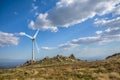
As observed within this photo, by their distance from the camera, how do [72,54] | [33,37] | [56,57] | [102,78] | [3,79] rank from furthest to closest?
[72,54]
[56,57]
[33,37]
[3,79]
[102,78]

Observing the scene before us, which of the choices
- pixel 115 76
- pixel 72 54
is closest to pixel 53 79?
pixel 115 76

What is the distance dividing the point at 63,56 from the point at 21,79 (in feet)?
295

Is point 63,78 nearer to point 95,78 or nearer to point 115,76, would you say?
point 95,78

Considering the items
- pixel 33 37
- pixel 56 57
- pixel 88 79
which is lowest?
pixel 88 79

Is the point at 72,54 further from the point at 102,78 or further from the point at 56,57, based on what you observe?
the point at 102,78

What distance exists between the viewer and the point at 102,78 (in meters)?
33.1

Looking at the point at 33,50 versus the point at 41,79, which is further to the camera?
the point at 33,50

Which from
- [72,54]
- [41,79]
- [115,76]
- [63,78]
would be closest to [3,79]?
[41,79]

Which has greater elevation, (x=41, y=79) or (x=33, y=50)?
(x=33, y=50)

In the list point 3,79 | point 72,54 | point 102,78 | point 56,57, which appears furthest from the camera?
point 72,54

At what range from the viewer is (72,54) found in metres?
136

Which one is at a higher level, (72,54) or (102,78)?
(72,54)

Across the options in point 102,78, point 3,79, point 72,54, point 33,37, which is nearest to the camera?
point 102,78

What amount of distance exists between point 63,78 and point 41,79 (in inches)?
150
